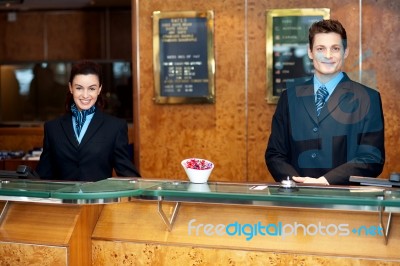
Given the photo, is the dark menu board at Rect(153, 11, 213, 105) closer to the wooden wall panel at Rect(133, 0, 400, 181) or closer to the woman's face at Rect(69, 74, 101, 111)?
the wooden wall panel at Rect(133, 0, 400, 181)

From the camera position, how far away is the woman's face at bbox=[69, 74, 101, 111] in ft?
11.5

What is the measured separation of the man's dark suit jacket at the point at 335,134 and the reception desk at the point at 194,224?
0.54m

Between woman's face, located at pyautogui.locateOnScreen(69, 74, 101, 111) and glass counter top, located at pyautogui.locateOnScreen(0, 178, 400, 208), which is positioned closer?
glass counter top, located at pyautogui.locateOnScreen(0, 178, 400, 208)

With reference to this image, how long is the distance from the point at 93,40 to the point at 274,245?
304 inches

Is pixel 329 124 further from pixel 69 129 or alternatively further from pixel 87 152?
pixel 69 129

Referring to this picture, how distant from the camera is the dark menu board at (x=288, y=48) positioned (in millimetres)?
5375

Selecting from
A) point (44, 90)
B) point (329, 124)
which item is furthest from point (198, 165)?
point (44, 90)

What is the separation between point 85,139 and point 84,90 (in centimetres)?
26

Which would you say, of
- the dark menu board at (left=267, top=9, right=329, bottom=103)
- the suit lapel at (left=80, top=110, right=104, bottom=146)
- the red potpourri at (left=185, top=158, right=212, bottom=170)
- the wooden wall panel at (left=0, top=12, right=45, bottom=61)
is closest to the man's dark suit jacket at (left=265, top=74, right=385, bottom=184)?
the red potpourri at (left=185, top=158, right=212, bottom=170)

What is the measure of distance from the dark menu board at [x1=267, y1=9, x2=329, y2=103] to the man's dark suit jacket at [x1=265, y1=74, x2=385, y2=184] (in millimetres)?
2142

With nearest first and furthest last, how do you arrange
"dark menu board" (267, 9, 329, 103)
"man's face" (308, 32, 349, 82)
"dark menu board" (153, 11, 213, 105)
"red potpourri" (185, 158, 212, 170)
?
"red potpourri" (185, 158, 212, 170) < "man's face" (308, 32, 349, 82) < "dark menu board" (267, 9, 329, 103) < "dark menu board" (153, 11, 213, 105)

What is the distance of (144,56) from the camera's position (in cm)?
564

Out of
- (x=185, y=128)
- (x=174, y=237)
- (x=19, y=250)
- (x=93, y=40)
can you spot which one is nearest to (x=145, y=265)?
(x=174, y=237)

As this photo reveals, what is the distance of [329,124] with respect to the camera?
10.5 feet
